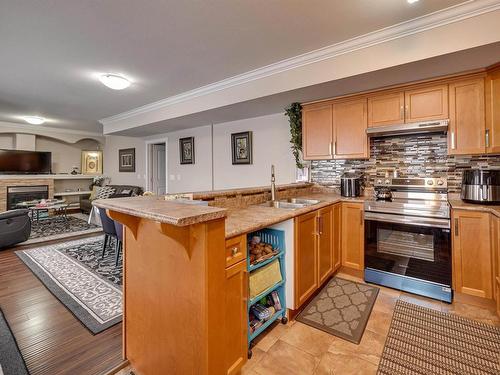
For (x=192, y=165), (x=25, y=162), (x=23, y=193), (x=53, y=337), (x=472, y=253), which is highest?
(x=25, y=162)

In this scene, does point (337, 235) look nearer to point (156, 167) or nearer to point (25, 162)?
point (156, 167)

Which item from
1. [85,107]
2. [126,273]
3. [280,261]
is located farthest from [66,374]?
[85,107]

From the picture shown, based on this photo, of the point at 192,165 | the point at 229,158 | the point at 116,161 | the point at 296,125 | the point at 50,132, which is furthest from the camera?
the point at 116,161

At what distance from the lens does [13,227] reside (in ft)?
13.0

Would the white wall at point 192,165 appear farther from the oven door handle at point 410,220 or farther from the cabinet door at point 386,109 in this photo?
the oven door handle at point 410,220

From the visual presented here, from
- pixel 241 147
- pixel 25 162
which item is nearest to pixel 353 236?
pixel 241 147

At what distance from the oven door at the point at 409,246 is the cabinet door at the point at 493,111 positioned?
0.84m

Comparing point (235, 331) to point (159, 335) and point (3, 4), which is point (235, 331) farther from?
point (3, 4)

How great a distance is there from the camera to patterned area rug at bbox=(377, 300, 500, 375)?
1535mm

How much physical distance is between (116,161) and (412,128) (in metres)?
7.74

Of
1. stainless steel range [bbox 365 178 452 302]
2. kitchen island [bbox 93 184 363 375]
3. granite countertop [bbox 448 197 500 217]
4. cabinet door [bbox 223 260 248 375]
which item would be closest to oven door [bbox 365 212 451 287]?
stainless steel range [bbox 365 178 452 302]

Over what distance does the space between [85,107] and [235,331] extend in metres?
5.18

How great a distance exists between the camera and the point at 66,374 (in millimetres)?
1552

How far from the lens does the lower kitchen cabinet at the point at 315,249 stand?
6.52 ft
